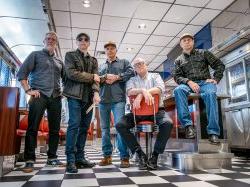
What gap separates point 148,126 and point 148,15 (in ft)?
11.9

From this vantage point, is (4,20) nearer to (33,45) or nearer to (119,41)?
(33,45)

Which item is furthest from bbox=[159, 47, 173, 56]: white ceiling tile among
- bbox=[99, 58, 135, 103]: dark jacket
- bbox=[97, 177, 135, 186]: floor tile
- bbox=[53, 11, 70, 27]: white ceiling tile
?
bbox=[97, 177, 135, 186]: floor tile

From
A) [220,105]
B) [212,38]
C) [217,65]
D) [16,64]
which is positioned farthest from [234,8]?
[16,64]

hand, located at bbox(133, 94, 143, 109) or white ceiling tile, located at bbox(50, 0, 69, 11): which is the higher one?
white ceiling tile, located at bbox(50, 0, 69, 11)

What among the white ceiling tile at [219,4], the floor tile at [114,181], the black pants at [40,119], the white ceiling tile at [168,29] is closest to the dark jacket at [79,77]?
the black pants at [40,119]

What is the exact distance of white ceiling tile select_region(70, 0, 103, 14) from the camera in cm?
490

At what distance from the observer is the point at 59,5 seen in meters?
5.01

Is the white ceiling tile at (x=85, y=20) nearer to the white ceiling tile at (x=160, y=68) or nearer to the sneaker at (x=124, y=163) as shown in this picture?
the sneaker at (x=124, y=163)

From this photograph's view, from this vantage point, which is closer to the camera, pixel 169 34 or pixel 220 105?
pixel 220 105

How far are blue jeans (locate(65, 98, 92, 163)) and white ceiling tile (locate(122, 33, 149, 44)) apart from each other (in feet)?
13.7

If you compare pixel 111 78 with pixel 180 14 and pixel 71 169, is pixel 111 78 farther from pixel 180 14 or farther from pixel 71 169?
pixel 180 14

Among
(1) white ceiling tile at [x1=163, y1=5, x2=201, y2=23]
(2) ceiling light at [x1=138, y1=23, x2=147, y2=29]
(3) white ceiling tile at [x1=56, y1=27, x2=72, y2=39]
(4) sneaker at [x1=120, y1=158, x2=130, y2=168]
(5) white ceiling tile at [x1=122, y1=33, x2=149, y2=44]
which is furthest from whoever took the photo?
(5) white ceiling tile at [x1=122, y1=33, x2=149, y2=44]

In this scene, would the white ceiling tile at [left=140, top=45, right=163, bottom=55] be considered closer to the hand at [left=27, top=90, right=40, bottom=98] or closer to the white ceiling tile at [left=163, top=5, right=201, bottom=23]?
the white ceiling tile at [left=163, top=5, right=201, bottom=23]

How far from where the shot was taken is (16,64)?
7438 mm
